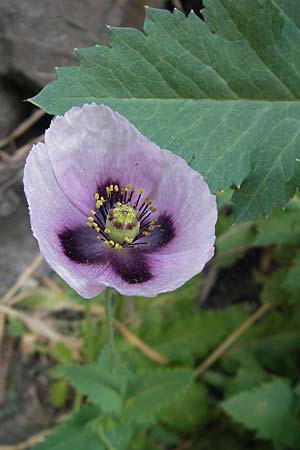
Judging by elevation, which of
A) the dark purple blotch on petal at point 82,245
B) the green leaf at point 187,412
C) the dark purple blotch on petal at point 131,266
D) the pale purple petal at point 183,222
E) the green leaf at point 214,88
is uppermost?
the green leaf at point 214,88

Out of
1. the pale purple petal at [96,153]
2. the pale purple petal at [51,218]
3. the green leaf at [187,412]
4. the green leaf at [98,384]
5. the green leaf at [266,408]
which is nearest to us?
the pale purple petal at [51,218]

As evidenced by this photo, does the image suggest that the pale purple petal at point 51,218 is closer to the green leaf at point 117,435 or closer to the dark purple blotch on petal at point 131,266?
the dark purple blotch on petal at point 131,266

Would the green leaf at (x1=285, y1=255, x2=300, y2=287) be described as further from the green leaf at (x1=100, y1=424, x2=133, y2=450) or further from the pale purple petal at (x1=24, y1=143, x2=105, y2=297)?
the pale purple petal at (x1=24, y1=143, x2=105, y2=297)

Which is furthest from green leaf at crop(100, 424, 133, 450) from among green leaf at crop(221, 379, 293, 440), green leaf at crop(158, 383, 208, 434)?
green leaf at crop(158, 383, 208, 434)

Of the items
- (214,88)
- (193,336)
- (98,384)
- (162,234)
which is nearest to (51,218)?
(162,234)

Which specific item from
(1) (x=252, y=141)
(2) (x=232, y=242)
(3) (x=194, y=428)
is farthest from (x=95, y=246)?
(3) (x=194, y=428)

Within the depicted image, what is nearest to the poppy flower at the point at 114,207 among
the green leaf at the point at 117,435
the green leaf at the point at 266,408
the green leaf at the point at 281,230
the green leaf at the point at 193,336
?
the green leaf at the point at 117,435

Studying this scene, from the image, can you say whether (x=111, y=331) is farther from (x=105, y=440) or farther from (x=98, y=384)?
(x=105, y=440)
